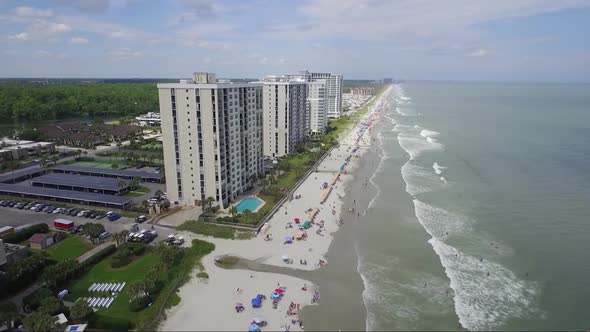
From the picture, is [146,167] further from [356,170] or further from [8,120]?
[8,120]

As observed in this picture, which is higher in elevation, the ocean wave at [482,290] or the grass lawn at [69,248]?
the grass lawn at [69,248]

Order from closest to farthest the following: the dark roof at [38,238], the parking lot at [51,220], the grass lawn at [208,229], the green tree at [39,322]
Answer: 1. the green tree at [39,322]
2. the dark roof at [38,238]
3. the grass lawn at [208,229]
4. the parking lot at [51,220]

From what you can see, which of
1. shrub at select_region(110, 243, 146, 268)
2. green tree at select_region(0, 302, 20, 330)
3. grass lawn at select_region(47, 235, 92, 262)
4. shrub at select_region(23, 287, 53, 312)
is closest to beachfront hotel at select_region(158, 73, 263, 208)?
shrub at select_region(110, 243, 146, 268)

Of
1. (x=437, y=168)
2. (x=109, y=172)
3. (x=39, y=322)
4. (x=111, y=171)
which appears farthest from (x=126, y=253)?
(x=437, y=168)

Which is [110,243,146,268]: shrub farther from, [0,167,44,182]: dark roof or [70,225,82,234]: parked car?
[0,167,44,182]: dark roof

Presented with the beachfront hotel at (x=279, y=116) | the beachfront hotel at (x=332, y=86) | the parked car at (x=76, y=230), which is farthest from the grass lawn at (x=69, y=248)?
the beachfront hotel at (x=332, y=86)

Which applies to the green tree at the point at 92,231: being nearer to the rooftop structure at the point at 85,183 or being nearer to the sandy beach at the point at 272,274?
the sandy beach at the point at 272,274

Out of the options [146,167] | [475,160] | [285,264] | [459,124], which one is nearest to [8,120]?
[146,167]

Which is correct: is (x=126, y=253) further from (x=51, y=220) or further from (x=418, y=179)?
(x=418, y=179)
